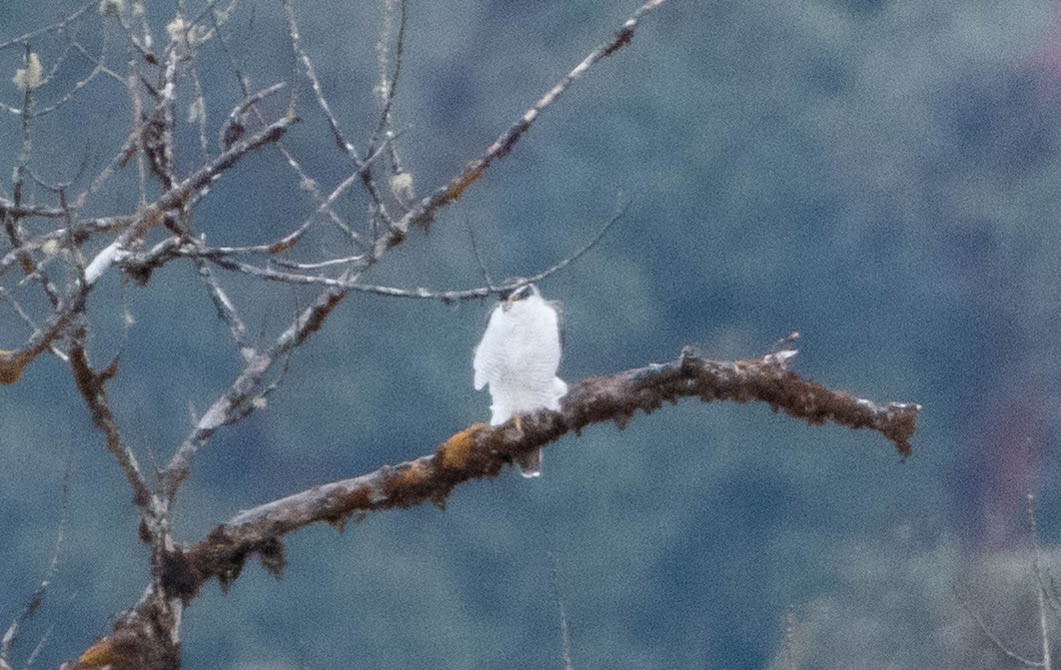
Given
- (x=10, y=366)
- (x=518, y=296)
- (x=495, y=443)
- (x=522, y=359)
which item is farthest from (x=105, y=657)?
(x=518, y=296)

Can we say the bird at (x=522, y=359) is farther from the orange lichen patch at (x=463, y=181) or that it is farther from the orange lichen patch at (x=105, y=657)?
the orange lichen patch at (x=105, y=657)

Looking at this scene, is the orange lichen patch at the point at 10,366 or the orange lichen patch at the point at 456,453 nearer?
the orange lichen patch at the point at 10,366

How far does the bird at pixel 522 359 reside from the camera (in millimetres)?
6438

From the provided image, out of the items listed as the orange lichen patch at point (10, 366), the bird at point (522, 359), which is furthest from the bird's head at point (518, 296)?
the orange lichen patch at point (10, 366)

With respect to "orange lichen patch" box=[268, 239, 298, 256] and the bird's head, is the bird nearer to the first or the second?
the bird's head

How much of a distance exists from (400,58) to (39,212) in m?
2.41

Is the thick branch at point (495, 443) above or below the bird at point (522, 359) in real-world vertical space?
below

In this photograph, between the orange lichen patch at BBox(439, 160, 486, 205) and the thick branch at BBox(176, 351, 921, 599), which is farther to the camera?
the thick branch at BBox(176, 351, 921, 599)

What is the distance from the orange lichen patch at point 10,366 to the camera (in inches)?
214

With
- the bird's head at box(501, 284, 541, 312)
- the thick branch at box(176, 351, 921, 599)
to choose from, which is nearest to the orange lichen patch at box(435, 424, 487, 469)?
the thick branch at box(176, 351, 921, 599)

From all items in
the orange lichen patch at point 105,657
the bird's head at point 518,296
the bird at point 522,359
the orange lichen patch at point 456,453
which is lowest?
the orange lichen patch at point 105,657

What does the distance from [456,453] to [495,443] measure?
196mm

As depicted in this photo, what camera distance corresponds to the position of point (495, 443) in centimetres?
623

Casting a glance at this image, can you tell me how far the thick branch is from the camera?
618 centimetres
